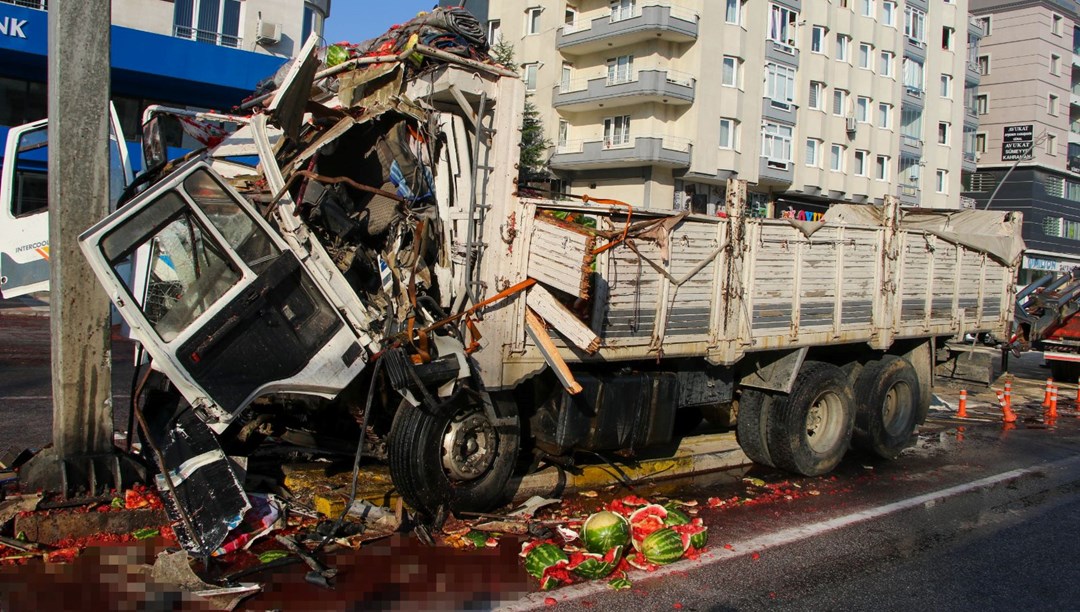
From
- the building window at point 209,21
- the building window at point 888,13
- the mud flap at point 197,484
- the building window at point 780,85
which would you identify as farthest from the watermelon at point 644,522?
the building window at point 888,13

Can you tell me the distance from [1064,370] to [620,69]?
2210 cm

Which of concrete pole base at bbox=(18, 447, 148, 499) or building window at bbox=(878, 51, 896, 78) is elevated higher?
building window at bbox=(878, 51, 896, 78)

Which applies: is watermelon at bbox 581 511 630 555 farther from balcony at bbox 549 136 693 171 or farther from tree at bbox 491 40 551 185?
balcony at bbox 549 136 693 171

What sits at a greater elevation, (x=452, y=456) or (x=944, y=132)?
(x=944, y=132)

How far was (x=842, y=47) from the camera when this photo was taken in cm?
4003

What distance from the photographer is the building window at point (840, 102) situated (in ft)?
131

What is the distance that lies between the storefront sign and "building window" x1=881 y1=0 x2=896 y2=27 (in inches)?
1445

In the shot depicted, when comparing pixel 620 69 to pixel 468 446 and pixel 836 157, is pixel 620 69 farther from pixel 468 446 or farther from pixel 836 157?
pixel 468 446

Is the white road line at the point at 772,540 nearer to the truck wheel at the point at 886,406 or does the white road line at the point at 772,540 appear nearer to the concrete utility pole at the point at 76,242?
the truck wheel at the point at 886,406

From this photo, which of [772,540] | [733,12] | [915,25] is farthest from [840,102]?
[772,540]

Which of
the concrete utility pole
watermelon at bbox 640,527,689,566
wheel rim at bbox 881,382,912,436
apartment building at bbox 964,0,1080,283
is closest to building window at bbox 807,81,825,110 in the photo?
apartment building at bbox 964,0,1080,283

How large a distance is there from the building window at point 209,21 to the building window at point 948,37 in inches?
1504

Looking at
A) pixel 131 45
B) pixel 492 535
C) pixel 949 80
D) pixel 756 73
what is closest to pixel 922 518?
pixel 492 535

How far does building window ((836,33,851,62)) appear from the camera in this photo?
131 ft
